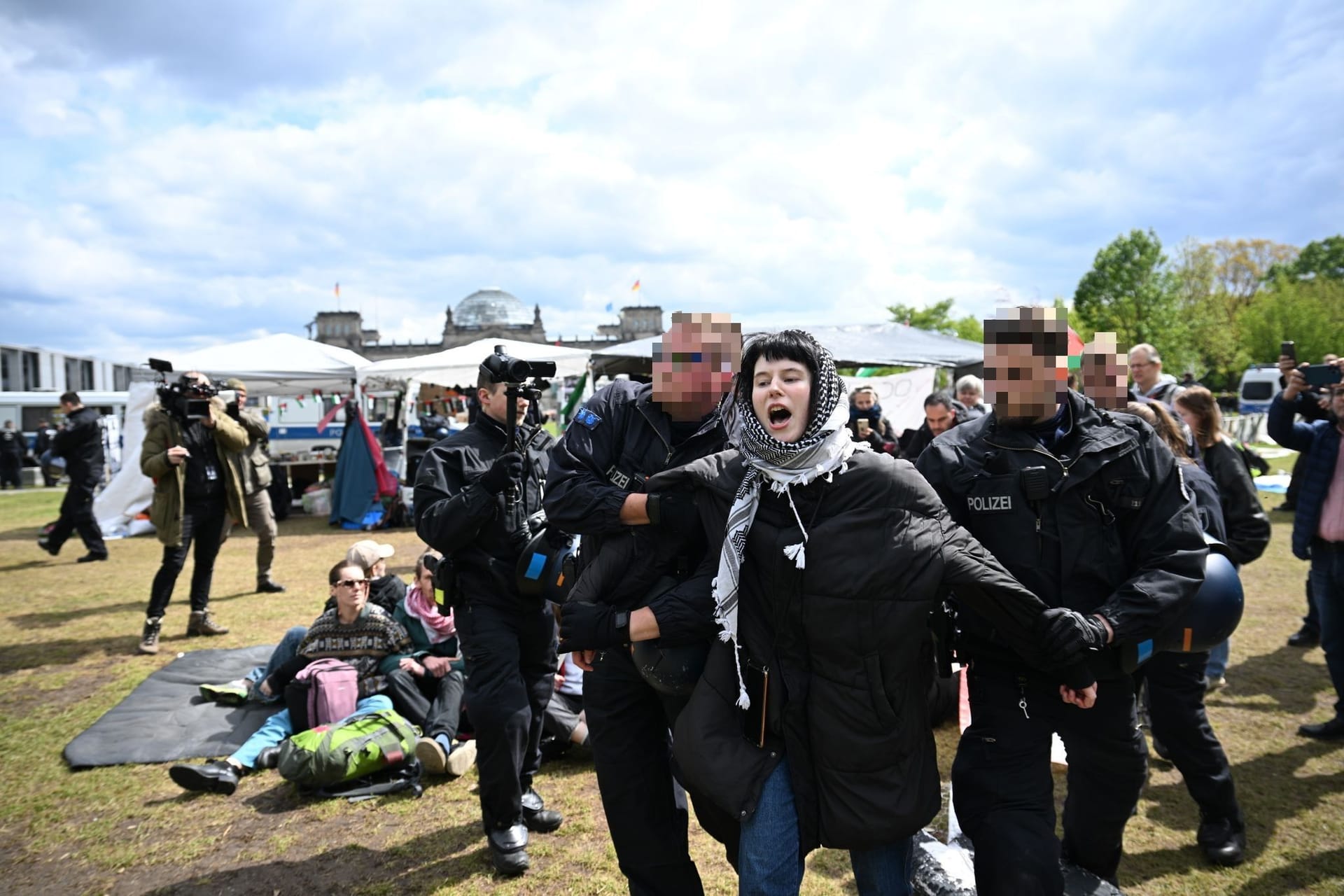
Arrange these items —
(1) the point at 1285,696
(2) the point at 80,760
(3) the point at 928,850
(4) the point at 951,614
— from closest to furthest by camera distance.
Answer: (4) the point at 951,614, (3) the point at 928,850, (2) the point at 80,760, (1) the point at 1285,696

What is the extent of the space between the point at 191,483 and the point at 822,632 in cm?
683

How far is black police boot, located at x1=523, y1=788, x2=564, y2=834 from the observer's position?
393cm

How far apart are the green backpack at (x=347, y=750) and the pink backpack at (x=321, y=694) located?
0.13 metres

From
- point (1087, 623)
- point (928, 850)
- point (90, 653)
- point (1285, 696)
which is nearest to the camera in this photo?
point (1087, 623)

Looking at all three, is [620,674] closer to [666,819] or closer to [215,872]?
[666,819]

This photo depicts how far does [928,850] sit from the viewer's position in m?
3.19

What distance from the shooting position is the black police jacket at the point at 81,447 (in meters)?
11.0

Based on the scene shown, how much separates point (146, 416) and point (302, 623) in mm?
2350

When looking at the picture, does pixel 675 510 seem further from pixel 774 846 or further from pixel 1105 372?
pixel 1105 372

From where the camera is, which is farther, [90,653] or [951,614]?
[90,653]

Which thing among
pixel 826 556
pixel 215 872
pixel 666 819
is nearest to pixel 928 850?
pixel 666 819

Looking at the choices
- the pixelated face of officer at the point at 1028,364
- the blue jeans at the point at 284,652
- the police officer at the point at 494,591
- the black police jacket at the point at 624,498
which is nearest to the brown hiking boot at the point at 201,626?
the blue jeans at the point at 284,652

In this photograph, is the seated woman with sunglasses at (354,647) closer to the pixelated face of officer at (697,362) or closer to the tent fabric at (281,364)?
the pixelated face of officer at (697,362)

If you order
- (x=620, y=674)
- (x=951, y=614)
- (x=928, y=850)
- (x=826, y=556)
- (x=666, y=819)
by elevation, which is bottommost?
(x=928, y=850)
